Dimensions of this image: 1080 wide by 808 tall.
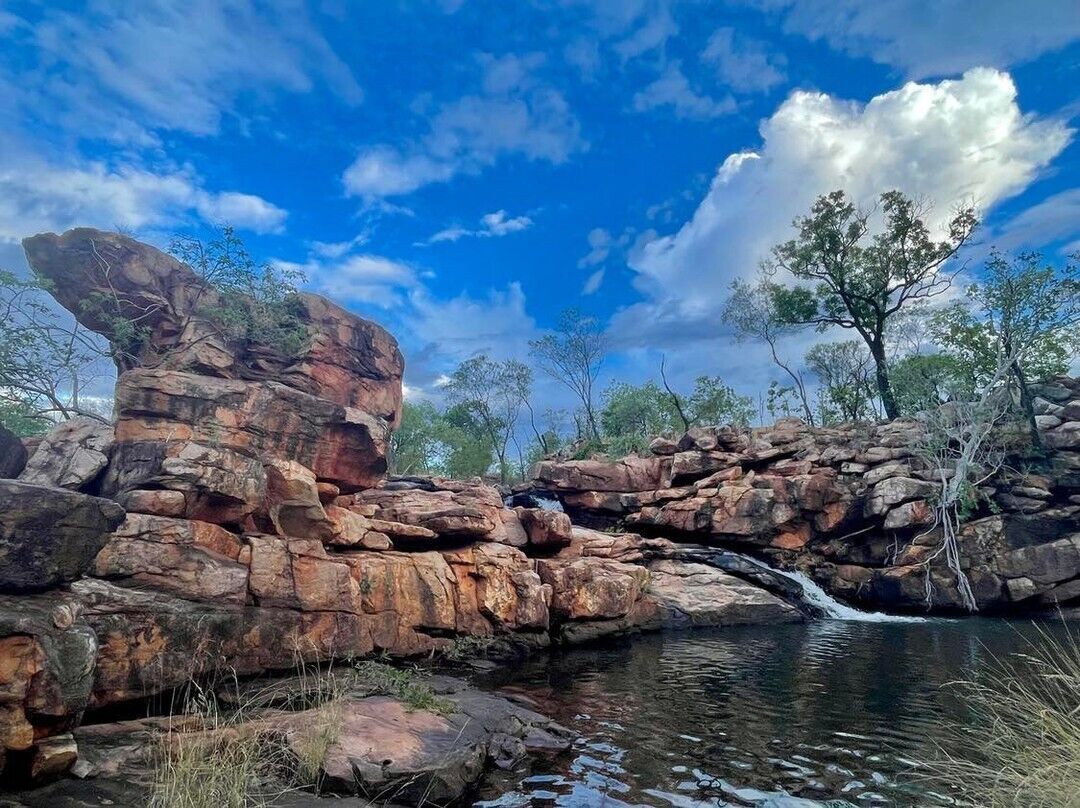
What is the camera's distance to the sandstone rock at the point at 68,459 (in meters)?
13.5

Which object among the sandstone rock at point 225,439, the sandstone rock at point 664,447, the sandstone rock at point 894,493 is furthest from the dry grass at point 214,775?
the sandstone rock at point 664,447

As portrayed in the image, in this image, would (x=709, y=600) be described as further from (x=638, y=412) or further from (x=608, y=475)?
(x=638, y=412)

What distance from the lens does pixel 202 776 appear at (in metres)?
6.02

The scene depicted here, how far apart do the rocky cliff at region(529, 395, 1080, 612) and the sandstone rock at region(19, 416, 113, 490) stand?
2264 cm

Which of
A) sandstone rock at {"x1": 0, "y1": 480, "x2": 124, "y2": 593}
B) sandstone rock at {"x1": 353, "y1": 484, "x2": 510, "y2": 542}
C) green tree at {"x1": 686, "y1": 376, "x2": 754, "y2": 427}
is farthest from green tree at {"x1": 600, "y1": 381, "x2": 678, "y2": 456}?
sandstone rock at {"x1": 0, "y1": 480, "x2": 124, "y2": 593}

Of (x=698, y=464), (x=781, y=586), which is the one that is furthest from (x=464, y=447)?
(x=781, y=586)

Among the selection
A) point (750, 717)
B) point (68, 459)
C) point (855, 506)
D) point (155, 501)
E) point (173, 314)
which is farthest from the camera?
point (855, 506)

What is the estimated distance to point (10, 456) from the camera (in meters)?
12.9

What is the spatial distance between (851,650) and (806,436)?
17.9m

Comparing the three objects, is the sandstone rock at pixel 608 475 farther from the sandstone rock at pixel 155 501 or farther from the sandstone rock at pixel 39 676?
the sandstone rock at pixel 39 676

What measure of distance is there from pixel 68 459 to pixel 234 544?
14.5ft

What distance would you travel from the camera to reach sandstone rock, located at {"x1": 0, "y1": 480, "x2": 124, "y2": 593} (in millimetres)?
8070

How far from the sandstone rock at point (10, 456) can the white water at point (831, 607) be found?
26673 mm

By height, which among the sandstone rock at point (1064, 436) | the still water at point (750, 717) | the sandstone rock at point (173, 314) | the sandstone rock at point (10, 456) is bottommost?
the still water at point (750, 717)
